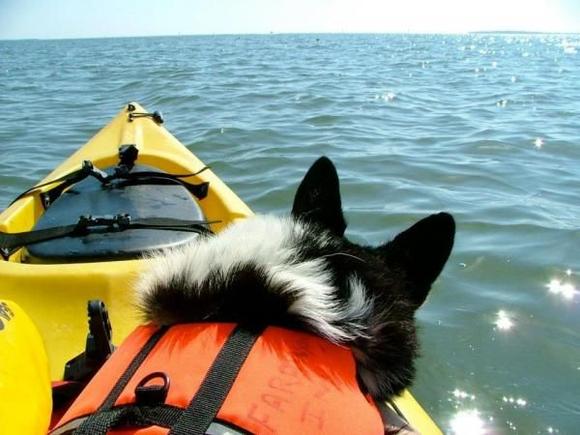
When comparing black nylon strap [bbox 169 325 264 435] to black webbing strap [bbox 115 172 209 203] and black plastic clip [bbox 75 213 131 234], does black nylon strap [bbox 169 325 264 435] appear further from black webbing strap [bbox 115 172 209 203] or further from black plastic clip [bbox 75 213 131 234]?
black webbing strap [bbox 115 172 209 203]

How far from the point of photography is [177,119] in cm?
992

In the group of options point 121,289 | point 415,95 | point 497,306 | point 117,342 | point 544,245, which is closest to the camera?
point 117,342

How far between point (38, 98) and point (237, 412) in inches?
532

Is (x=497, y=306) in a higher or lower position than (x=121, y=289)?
lower

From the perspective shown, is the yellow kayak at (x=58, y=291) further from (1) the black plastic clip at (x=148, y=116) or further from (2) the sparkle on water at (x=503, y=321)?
(2) the sparkle on water at (x=503, y=321)

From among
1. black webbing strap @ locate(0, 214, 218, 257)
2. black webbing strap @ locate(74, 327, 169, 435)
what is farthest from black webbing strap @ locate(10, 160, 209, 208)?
black webbing strap @ locate(74, 327, 169, 435)

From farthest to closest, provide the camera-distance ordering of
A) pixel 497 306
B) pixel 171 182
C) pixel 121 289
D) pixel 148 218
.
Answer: pixel 497 306 < pixel 171 182 < pixel 148 218 < pixel 121 289

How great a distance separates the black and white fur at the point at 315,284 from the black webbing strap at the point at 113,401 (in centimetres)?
7

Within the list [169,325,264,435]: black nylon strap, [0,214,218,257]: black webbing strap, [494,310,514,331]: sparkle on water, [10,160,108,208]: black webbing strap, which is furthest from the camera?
[494,310,514,331]: sparkle on water

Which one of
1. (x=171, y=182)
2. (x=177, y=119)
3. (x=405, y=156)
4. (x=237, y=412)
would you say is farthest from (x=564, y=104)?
(x=237, y=412)

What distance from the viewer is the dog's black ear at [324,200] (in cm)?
154

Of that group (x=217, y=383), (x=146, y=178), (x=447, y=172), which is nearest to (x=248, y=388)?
(x=217, y=383)

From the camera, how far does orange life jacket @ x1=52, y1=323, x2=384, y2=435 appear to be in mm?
1099

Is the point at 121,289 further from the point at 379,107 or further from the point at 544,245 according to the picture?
the point at 379,107
